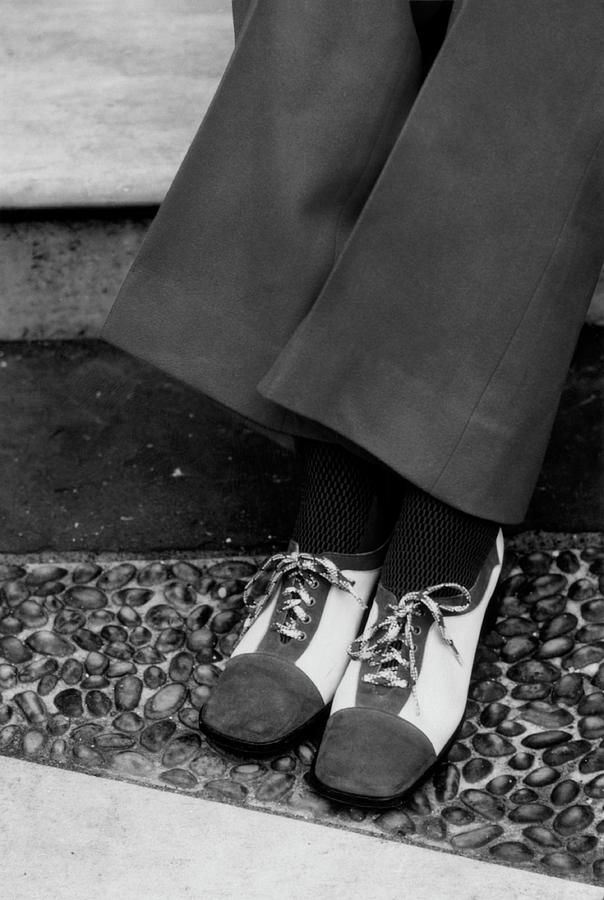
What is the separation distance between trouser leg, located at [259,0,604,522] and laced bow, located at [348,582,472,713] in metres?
0.12

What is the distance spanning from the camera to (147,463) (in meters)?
1.60

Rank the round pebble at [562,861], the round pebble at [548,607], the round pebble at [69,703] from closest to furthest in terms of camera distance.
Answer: the round pebble at [562,861] → the round pebble at [69,703] → the round pebble at [548,607]

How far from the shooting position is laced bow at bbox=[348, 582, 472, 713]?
1.12m

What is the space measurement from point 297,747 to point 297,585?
174 millimetres

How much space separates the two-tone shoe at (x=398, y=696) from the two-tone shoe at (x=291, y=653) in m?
0.03

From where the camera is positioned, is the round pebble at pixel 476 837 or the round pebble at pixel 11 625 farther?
the round pebble at pixel 11 625

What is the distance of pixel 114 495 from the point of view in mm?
1555

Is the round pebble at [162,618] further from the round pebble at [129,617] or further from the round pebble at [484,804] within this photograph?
the round pebble at [484,804]

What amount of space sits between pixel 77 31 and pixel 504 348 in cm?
138

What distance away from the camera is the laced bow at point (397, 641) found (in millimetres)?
1118

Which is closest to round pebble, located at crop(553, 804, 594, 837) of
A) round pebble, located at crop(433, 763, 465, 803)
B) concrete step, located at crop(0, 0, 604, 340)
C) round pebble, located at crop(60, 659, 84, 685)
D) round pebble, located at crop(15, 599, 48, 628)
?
round pebble, located at crop(433, 763, 465, 803)

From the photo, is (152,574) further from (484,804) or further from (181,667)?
(484,804)

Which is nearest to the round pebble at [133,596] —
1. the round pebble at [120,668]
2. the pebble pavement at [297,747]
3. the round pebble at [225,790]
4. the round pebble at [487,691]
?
the pebble pavement at [297,747]

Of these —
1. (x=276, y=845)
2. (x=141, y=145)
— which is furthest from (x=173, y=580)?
(x=141, y=145)
